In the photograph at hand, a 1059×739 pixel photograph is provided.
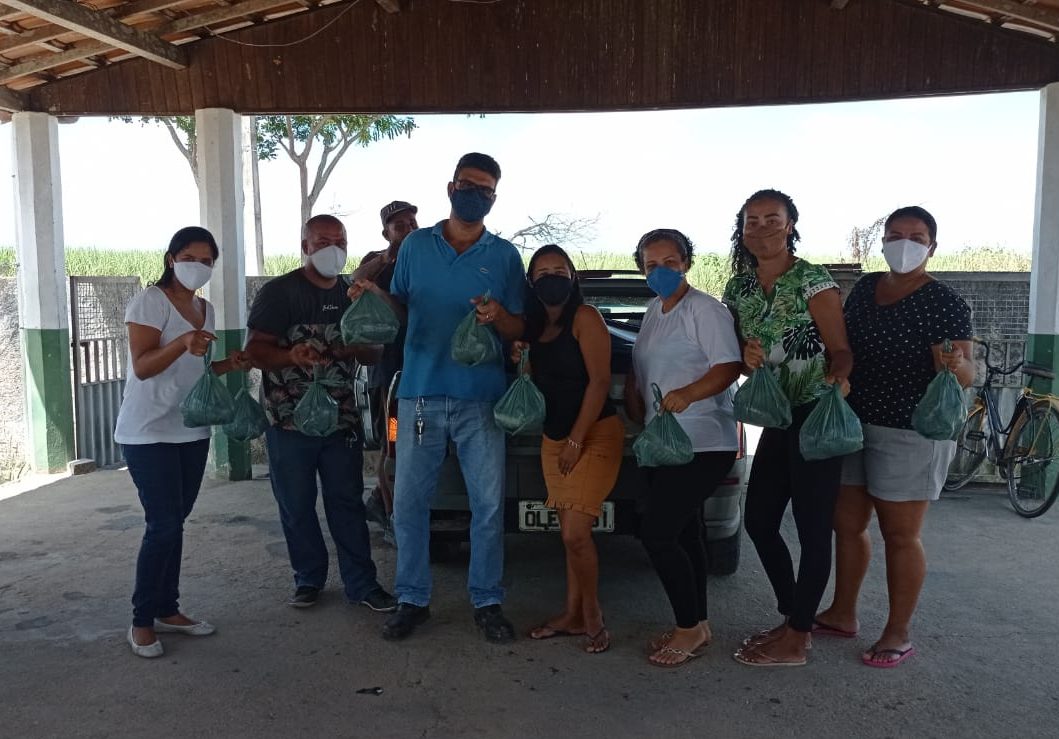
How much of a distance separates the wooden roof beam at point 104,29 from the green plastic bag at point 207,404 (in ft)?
10.3

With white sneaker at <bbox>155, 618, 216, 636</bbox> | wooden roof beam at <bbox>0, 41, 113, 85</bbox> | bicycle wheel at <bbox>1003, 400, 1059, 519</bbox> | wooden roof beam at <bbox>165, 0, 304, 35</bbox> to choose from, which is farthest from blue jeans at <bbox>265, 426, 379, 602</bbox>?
bicycle wheel at <bbox>1003, 400, 1059, 519</bbox>

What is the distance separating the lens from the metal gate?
25.5 feet

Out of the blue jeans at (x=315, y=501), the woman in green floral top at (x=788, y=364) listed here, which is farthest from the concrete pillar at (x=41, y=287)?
the woman in green floral top at (x=788, y=364)

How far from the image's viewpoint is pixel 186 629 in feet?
12.6

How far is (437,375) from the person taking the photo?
3.77m

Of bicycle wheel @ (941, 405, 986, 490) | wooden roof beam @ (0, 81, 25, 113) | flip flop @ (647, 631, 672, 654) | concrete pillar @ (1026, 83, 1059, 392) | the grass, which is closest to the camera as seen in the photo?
flip flop @ (647, 631, 672, 654)

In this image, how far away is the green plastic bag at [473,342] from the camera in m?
3.51

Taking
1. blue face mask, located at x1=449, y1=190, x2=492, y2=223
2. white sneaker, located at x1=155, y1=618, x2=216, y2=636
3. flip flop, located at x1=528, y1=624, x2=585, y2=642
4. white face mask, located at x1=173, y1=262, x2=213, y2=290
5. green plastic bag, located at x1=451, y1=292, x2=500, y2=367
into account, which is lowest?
flip flop, located at x1=528, y1=624, x2=585, y2=642

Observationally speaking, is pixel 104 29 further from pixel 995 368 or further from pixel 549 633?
pixel 995 368

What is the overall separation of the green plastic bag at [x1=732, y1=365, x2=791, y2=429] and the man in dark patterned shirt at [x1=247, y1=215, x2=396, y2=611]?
177 cm

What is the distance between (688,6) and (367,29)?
8.41 feet

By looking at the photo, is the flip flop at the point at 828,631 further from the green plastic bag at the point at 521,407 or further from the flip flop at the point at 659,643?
the green plastic bag at the point at 521,407

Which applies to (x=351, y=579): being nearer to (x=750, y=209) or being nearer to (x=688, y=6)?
(x=750, y=209)

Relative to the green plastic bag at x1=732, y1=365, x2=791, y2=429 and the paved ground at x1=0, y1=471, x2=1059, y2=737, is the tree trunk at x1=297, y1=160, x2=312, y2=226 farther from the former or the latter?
the green plastic bag at x1=732, y1=365, x2=791, y2=429
